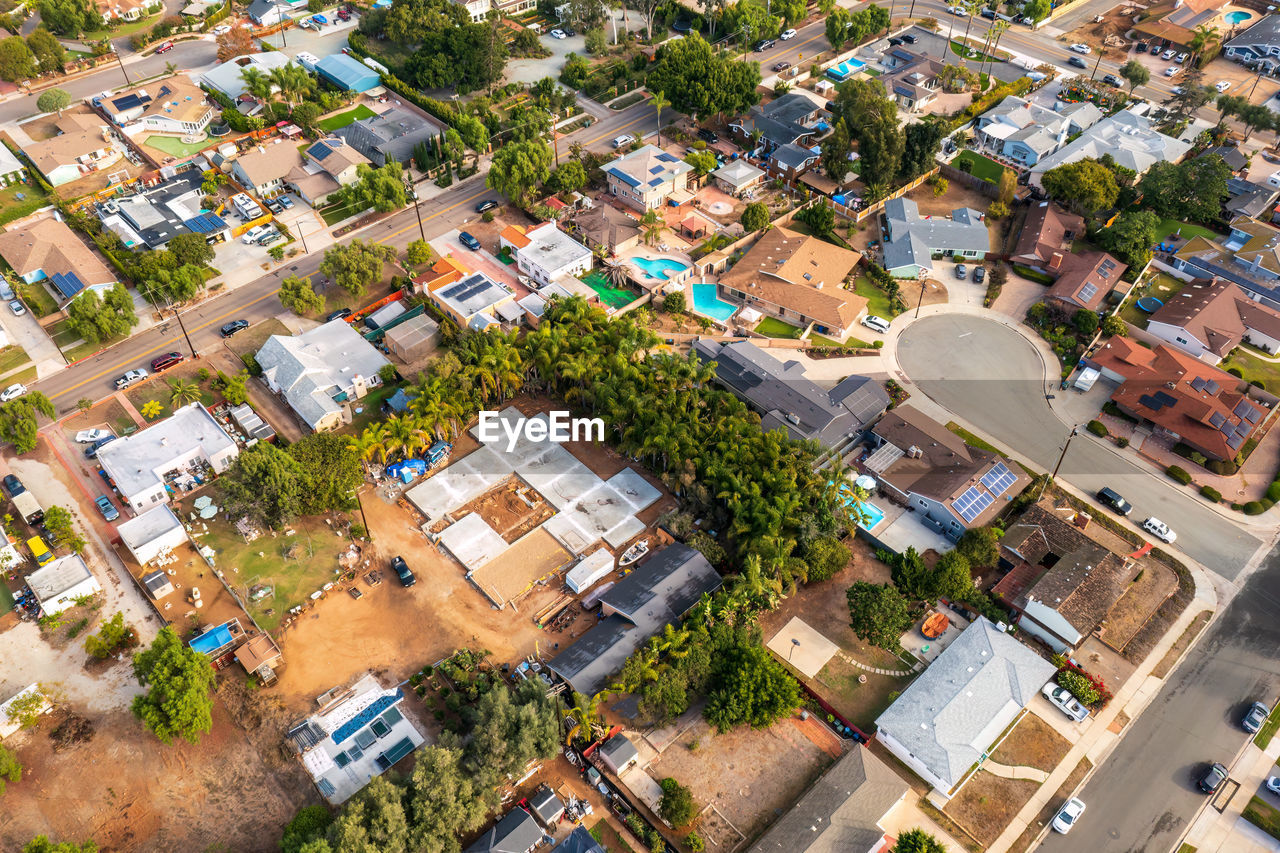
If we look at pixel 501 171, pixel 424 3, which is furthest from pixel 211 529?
pixel 424 3

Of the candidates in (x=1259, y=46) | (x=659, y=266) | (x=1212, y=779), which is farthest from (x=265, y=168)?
(x=1259, y=46)

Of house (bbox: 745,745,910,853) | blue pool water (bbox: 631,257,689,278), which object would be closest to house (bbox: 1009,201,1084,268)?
blue pool water (bbox: 631,257,689,278)

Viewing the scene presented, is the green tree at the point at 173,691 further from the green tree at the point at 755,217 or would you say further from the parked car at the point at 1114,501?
the parked car at the point at 1114,501

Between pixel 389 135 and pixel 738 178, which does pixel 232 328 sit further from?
pixel 738 178

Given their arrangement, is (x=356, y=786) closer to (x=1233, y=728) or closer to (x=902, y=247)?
(x=1233, y=728)

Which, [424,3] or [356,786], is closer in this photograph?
[356,786]

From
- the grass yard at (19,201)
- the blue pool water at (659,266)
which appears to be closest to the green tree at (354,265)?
the blue pool water at (659,266)

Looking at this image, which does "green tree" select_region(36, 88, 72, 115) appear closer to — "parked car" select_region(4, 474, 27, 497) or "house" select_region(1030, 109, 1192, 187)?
"parked car" select_region(4, 474, 27, 497)
